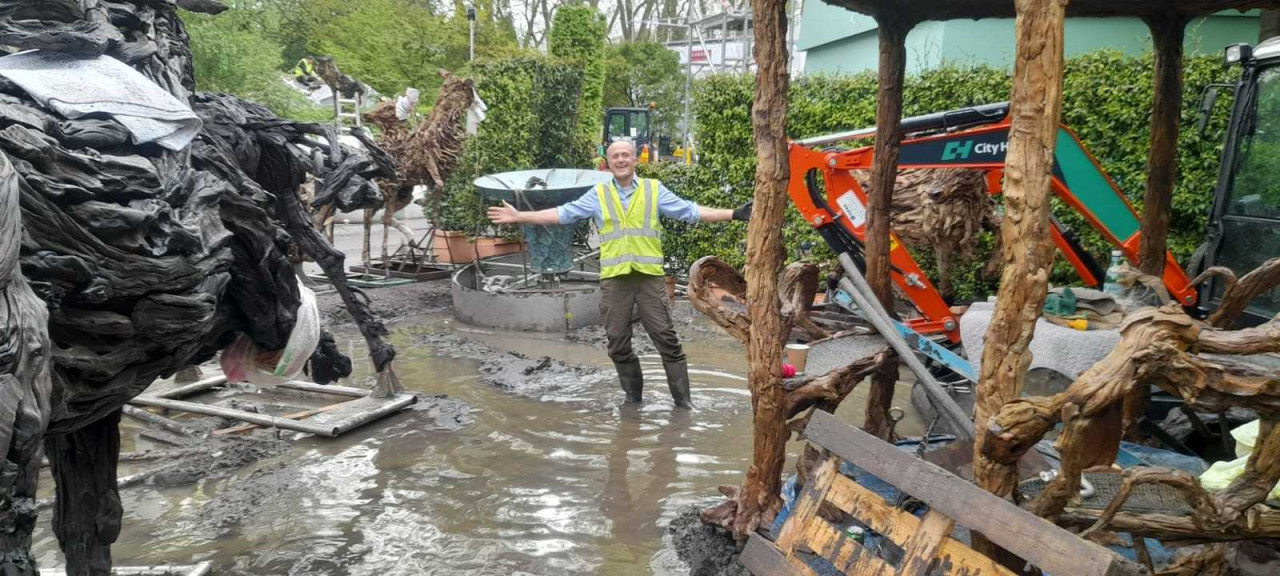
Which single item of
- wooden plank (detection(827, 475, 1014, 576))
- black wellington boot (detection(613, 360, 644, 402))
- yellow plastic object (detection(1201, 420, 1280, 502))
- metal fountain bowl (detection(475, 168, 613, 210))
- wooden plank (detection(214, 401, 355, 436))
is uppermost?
metal fountain bowl (detection(475, 168, 613, 210))

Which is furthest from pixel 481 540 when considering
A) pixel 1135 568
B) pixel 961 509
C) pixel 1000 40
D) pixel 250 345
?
pixel 1000 40

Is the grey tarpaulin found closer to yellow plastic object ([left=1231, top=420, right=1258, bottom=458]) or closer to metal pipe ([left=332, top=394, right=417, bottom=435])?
metal pipe ([left=332, top=394, right=417, bottom=435])

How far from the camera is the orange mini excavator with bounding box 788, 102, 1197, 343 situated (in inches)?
184

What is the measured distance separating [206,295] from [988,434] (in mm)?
2174

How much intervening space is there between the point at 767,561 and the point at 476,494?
79.9 inches

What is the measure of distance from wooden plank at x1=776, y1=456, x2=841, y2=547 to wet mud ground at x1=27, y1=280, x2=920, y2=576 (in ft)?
2.44

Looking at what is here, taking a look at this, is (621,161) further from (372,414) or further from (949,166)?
(372,414)

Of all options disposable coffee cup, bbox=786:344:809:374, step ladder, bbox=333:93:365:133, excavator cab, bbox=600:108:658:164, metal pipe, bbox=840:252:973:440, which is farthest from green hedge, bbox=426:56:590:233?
metal pipe, bbox=840:252:973:440

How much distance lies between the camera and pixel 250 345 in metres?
3.04

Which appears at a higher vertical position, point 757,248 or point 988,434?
point 757,248

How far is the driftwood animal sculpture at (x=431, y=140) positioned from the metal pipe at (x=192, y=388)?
159 inches

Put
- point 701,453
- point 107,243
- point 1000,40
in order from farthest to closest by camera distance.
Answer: point 1000,40 → point 701,453 → point 107,243

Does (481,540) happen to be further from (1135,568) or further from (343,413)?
(1135,568)

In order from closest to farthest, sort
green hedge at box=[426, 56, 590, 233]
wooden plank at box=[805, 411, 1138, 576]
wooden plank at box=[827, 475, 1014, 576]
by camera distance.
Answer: wooden plank at box=[805, 411, 1138, 576] → wooden plank at box=[827, 475, 1014, 576] → green hedge at box=[426, 56, 590, 233]
